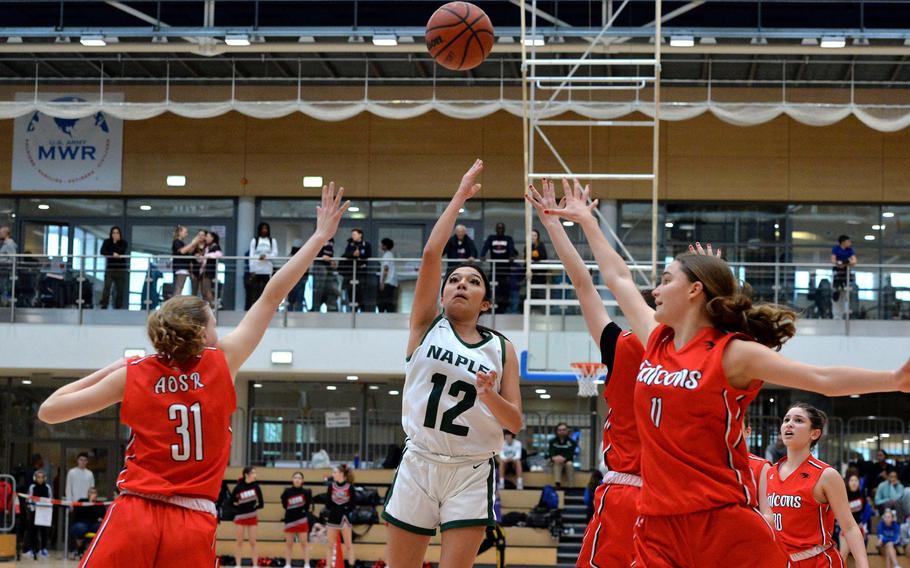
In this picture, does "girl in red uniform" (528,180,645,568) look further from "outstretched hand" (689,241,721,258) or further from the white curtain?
the white curtain

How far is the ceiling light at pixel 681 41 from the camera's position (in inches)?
750

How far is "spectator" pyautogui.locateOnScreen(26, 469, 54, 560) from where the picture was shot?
71.1ft

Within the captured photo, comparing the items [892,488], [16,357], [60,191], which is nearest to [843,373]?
[892,488]

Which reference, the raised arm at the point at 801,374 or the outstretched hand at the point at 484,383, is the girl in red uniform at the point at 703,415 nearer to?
the raised arm at the point at 801,374

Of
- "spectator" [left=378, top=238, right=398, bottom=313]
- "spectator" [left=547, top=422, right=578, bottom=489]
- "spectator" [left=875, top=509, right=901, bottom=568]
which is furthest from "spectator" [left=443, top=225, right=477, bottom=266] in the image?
"spectator" [left=875, top=509, right=901, bottom=568]

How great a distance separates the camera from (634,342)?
5402 millimetres

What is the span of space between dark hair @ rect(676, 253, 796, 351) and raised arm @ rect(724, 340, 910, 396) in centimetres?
18

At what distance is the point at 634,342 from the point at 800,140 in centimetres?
2020

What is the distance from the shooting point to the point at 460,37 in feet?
36.2

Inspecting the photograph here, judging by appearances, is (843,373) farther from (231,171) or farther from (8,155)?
(8,155)

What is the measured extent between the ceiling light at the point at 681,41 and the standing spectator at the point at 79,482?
13.3 metres

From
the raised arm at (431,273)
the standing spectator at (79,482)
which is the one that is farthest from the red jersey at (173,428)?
the standing spectator at (79,482)

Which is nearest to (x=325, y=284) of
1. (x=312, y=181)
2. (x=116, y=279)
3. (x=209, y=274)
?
(x=209, y=274)

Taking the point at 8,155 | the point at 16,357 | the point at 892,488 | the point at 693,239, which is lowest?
the point at 892,488
